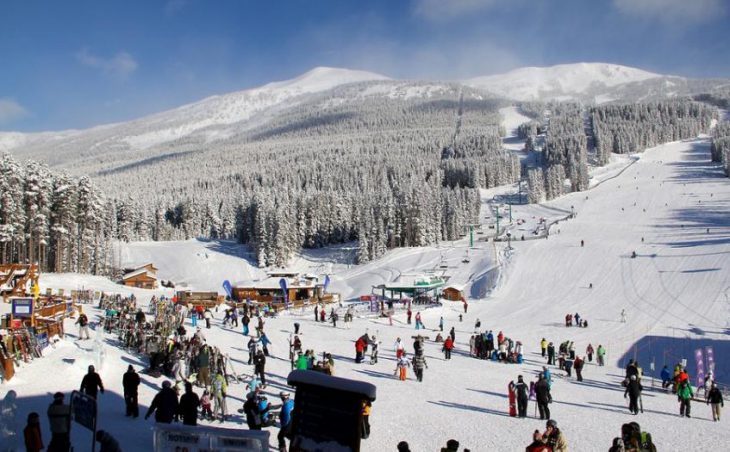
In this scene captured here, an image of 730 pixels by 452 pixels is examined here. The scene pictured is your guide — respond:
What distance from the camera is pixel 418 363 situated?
774 inches

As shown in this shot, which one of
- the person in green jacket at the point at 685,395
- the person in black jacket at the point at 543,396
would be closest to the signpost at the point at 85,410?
the person in black jacket at the point at 543,396

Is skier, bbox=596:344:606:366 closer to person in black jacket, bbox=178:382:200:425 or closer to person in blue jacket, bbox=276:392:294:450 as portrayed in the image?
person in blue jacket, bbox=276:392:294:450

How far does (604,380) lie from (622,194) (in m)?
92.9

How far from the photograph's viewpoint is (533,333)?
34781 mm

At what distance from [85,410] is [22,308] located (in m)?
13.0

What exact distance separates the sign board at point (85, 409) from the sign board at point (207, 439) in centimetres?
180

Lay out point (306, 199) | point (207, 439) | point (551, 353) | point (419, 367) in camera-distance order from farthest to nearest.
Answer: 1. point (306, 199)
2. point (551, 353)
3. point (419, 367)
4. point (207, 439)

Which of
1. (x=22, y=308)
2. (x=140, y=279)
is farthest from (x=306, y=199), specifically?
(x=22, y=308)

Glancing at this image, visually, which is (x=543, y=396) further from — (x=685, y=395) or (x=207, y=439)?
(x=207, y=439)

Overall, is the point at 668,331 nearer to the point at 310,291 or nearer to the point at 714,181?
the point at 310,291

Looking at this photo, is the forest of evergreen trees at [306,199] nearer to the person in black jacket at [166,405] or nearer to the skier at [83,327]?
the skier at [83,327]

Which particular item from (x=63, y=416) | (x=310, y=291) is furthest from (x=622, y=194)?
(x=63, y=416)

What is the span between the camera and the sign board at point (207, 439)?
6.98m

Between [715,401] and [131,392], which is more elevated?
[131,392]
